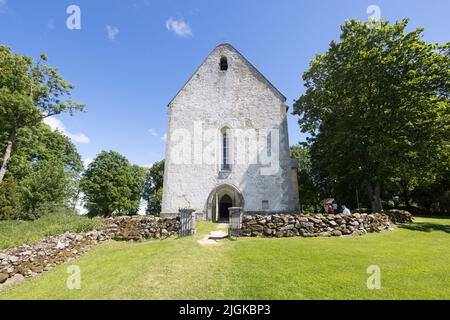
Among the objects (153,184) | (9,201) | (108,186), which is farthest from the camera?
(153,184)

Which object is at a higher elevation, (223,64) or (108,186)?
(223,64)

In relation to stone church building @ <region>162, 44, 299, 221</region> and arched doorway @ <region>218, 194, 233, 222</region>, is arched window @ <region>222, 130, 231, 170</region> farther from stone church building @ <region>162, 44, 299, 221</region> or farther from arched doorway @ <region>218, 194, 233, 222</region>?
arched doorway @ <region>218, 194, 233, 222</region>

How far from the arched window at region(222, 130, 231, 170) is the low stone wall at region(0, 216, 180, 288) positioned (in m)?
8.26

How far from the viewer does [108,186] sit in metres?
37.9

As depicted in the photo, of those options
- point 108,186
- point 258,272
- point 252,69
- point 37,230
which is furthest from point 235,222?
point 108,186

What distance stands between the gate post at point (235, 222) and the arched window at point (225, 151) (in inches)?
327

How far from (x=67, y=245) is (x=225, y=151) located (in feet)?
45.5

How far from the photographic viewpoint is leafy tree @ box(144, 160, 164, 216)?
5033 centimetres

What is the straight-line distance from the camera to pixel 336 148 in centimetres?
1983

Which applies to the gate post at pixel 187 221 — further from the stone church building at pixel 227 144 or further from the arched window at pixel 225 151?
the arched window at pixel 225 151

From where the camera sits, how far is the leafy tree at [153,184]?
50331mm

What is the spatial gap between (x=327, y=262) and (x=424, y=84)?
17863mm

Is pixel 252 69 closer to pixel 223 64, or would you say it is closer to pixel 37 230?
pixel 223 64
